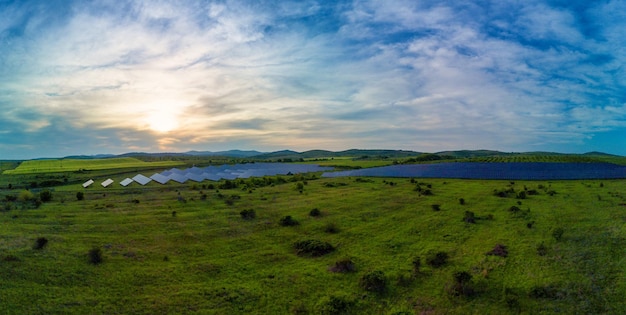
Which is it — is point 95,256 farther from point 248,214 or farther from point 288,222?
point 288,222

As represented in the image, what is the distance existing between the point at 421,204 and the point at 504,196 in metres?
20.8

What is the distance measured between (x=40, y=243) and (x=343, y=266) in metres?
36.7

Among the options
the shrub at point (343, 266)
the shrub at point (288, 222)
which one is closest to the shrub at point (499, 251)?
the shrub at point (343, 266)

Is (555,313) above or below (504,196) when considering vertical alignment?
below

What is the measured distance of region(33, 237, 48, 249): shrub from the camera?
38906 millimetres

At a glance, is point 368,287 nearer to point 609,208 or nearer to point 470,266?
point 470,266

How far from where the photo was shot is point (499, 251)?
3956cm

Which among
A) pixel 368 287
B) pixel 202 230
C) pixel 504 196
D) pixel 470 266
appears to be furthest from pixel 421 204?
pixel 202 230

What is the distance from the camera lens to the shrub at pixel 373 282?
31.8 metres

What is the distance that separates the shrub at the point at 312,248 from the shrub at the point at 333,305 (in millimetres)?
10760

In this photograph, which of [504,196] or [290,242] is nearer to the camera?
[290,242]

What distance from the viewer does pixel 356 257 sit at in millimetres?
39469

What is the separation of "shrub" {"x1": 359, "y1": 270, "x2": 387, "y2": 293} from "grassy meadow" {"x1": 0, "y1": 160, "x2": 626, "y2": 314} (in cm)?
12

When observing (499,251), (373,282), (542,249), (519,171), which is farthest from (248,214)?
(519,171)
